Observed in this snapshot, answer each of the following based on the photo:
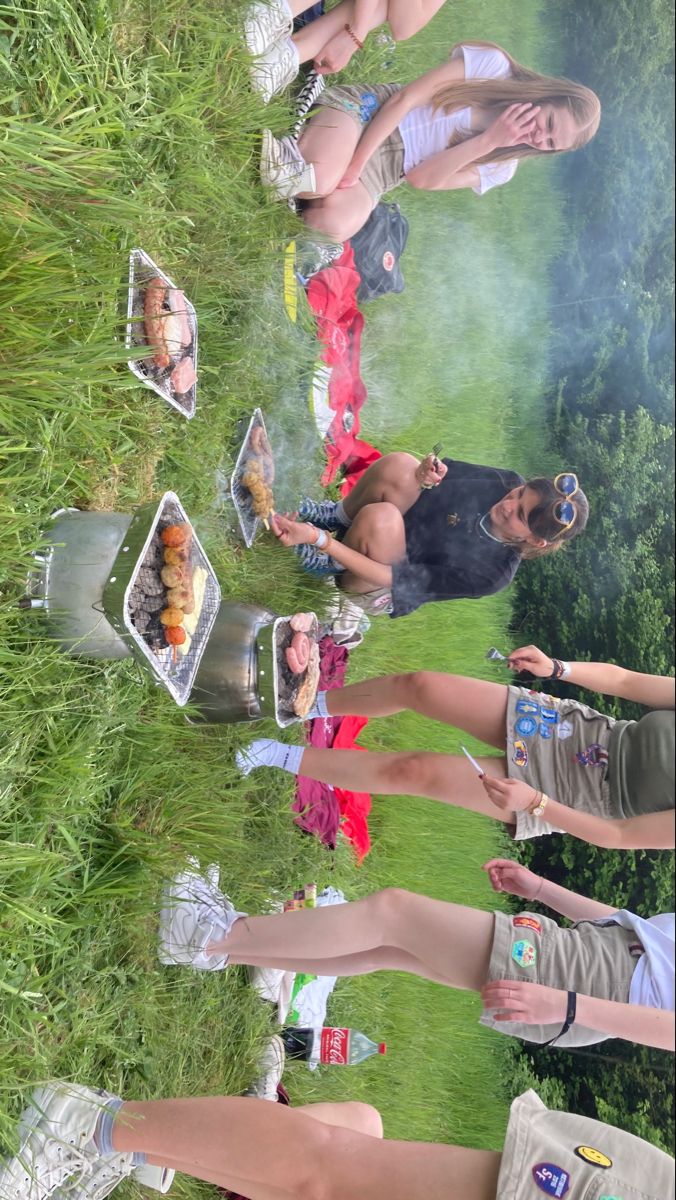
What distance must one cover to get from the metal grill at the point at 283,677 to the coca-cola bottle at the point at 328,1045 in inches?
27.0

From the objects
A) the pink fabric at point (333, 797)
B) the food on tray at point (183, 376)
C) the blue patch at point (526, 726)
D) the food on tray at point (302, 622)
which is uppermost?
the food on tray at point (183, 376)

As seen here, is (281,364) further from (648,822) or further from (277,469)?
(648,822)

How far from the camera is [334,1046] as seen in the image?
5.36ft

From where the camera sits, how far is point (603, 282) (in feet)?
4.22

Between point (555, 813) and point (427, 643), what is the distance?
447 mm

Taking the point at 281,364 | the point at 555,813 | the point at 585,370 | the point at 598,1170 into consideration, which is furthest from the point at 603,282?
the point at 598,1170

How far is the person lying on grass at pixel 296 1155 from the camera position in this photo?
95 cm

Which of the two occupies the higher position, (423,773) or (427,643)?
(427,643)

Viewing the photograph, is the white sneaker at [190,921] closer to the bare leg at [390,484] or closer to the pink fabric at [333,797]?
the pink fabric at [333,797]

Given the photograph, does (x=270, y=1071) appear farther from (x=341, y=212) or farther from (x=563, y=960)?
(x=341, y=212)

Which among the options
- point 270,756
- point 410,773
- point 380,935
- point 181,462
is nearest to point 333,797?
point 270,756

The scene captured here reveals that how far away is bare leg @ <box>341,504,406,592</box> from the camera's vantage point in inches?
53.2

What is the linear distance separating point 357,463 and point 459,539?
32cm

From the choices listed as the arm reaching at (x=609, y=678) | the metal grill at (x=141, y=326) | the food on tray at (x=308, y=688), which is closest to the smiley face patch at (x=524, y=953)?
the arm reaching at (x=609, y=678)
